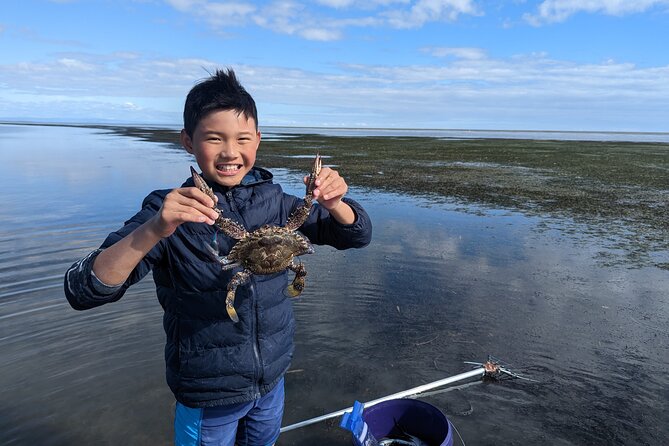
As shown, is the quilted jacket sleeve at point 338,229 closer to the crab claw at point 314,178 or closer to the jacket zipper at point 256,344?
the crab claw at point 314,178

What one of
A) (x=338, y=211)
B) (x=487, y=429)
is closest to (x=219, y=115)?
(x=338, y=211)

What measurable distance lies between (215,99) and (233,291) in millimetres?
1393

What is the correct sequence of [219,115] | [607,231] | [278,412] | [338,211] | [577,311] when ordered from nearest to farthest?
[219,115], [338,211], [278,412], [577,311], [607,231]

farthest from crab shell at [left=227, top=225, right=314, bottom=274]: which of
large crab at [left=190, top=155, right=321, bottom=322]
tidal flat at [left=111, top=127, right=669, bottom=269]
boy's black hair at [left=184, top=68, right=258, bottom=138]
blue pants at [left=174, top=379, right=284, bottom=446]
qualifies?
tidal flat at [left=111, top=127, right=669, bottom=269]

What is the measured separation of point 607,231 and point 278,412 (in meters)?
12.6

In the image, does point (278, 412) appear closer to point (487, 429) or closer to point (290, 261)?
point (290, 261)

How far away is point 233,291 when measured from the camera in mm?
2990

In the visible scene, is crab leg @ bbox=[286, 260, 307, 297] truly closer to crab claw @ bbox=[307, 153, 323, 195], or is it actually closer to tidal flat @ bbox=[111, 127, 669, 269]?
crab claw @ bbox=[307, 153, 323, 195]

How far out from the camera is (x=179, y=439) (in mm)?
3182

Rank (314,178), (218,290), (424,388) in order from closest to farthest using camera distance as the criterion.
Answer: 1. (314,178)
2. (218,290)
3. (424,388)

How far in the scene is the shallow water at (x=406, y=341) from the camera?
488 cm

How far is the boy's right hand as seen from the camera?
234cm

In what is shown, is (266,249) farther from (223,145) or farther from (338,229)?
(223,145)

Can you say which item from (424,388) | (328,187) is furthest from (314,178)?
(424,388)
